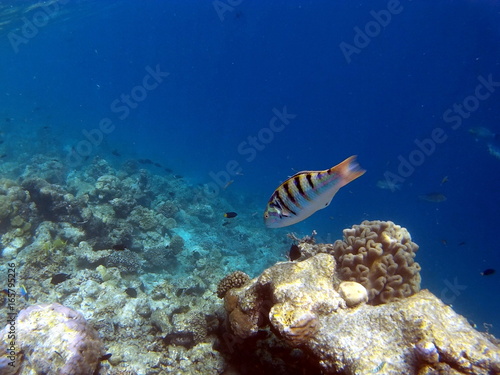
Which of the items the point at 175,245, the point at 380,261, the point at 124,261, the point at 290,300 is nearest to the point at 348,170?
the point at 290,300

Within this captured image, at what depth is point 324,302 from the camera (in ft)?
10.0

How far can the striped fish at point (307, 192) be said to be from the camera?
2.06 metres

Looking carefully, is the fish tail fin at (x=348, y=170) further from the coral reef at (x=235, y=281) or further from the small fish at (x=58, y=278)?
the small fish at (x=58, y=278)

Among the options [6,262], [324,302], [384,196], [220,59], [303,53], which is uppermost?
[220,59]

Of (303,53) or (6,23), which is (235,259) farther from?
(303,53)

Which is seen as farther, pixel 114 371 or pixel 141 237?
pixel 141 237

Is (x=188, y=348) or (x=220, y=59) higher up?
(x=220, y=59)

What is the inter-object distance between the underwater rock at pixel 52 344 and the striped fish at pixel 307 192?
2.92 meters

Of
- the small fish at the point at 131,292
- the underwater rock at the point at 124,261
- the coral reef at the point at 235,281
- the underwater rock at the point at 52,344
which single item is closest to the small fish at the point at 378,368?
the coral reef at the point at 235,281

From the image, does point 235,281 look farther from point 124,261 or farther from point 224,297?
point 124,261

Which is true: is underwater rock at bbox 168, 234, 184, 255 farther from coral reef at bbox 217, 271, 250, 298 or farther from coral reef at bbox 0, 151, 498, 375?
coral reef at bbox 217, 271, 250, 298

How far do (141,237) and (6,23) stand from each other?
38173 millimetres

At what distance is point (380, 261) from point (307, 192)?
2218mm

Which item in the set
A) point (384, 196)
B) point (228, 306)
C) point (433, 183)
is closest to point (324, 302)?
point (228, 306)
